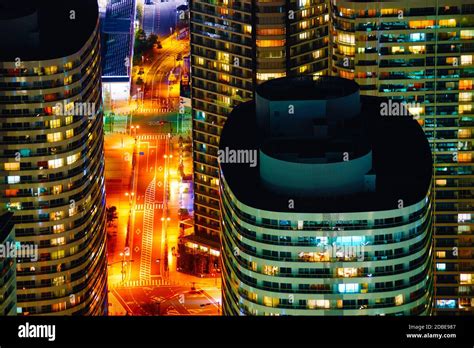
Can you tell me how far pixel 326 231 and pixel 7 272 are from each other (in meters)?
38.5

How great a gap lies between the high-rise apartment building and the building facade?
34.5m

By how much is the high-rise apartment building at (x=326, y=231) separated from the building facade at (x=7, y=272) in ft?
113

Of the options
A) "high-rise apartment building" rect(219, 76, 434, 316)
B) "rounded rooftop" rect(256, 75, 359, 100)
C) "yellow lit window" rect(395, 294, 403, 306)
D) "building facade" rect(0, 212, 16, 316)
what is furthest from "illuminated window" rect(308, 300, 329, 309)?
"building facade" rect(0, 212, 16, 316)

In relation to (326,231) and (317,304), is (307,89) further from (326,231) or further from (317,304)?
(317,304)

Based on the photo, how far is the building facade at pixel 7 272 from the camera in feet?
425

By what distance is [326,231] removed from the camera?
521 feet

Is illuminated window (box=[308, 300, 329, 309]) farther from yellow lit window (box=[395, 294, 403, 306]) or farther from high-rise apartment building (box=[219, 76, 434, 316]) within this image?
yellow lit window (box=[395, 294, 403, 306])

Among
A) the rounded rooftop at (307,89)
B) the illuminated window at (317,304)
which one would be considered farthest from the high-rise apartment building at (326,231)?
the rounded rooftop at (307,89)

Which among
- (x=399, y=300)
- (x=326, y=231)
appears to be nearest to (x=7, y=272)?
(x=326, y=231)

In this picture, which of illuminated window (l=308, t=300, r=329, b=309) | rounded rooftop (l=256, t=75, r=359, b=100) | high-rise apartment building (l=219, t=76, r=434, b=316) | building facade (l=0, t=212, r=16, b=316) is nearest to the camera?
building facade (l=0, t=212, r=16, b=316)

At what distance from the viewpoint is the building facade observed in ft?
425

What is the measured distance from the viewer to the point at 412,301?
537 ft
